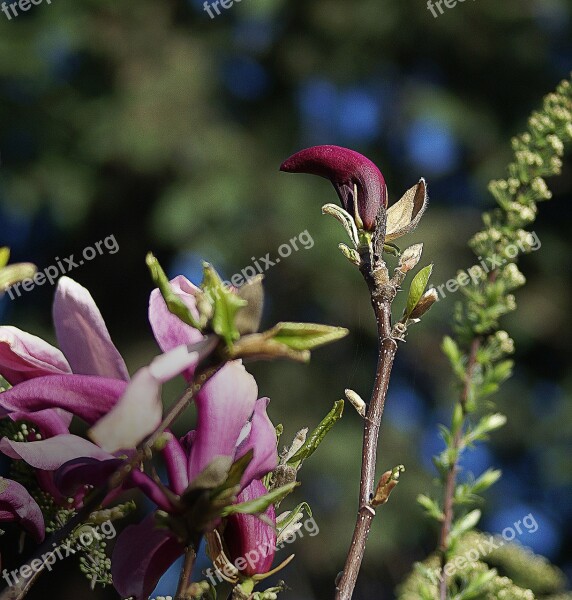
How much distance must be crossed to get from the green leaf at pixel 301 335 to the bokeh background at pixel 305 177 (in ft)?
10.6

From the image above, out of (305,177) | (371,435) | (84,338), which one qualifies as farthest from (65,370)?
(305,177)

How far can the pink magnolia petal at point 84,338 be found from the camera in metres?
0.35

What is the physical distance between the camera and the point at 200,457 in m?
0.34

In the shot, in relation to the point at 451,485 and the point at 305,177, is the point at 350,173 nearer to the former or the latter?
the point at 451,485

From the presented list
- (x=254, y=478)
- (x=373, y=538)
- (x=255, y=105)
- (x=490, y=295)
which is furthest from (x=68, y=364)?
(x=255, y=105)

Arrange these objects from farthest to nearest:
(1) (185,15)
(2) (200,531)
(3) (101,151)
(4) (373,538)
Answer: (1) (185,15) → (3) (101,151) → (4) (373,538) → (2) (200,531)

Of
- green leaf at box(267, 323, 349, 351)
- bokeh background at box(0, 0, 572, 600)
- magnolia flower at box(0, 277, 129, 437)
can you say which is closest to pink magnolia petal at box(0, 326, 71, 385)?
magnolia flower at box(0, 277, 129, 437)

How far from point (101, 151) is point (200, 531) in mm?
3769

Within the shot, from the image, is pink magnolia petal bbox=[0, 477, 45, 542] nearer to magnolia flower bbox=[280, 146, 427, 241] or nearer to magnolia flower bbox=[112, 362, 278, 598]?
magnolia flower bbox=[112, 362, 278, 598]

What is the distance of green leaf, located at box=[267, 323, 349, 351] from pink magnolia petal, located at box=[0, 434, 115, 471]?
0.09 metres

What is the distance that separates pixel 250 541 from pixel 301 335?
10cm

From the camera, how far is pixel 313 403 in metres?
3.86

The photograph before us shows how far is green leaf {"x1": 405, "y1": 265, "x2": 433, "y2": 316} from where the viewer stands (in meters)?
0.36

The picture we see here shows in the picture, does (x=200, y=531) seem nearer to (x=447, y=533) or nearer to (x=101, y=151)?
(x=447, y=533)
